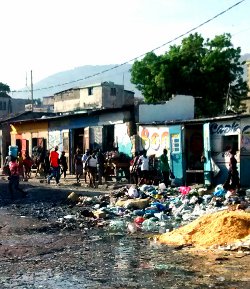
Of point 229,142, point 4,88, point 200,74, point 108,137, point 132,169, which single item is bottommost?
point 132,169

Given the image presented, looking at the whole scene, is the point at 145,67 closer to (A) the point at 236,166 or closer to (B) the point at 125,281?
(A) the point at 236,166

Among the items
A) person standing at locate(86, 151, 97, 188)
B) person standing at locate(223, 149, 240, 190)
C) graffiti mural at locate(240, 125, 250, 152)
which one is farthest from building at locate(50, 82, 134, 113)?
person standing at locate(223, 149, 240, 190)

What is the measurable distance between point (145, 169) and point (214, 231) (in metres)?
10.3

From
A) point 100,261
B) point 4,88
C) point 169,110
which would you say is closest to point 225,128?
point 169,110

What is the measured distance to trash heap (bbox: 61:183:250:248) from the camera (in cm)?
1018

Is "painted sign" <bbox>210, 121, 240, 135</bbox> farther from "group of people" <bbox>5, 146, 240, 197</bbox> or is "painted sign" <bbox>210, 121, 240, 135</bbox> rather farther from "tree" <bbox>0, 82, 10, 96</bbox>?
"tree" <bbox>0, 82, 10, 96</bbox>

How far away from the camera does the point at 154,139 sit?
22500 mm

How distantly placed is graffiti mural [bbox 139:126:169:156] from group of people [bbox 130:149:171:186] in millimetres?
1459

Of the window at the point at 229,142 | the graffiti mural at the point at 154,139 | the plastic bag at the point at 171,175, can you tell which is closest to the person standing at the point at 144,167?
the plastic bag at the point at 171,175

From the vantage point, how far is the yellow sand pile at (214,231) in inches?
382

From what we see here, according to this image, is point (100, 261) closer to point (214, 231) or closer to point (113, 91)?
point (214, 231)

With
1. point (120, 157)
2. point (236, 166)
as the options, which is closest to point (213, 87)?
point (120, 157)

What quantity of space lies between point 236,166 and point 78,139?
11.6 meters

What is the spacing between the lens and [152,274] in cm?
779
